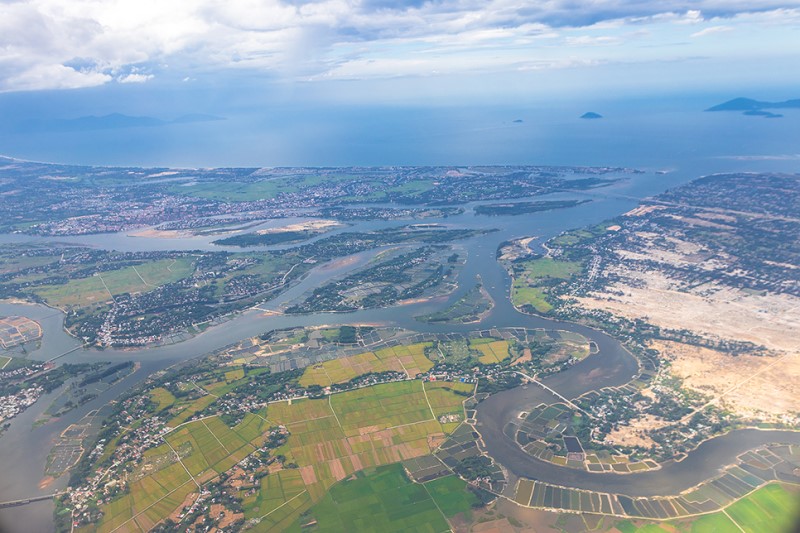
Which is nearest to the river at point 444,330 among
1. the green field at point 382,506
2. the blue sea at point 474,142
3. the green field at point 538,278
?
the green field at point 538,278

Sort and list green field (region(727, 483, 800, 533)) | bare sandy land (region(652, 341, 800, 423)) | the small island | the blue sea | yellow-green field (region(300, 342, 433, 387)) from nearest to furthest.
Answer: green field (region(727, 483, 800, 533))
bare sandy land (region(652, 341, 800, 423))
yellow-green field (region(300, 342, 433, 387))
the blue sea
the small island

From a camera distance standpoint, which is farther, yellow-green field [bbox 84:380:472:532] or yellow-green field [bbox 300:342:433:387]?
yellow-green field [bbox 300:342:433:387]

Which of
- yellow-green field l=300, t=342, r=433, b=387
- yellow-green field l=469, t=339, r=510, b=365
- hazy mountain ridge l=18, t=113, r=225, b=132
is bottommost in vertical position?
yellow-green field l=469, t=339, r=510, b=365

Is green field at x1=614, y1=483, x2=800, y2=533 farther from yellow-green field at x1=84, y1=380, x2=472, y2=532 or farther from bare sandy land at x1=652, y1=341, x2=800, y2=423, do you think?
yellow-green field at x1=84, y1=380, x2=472, y2=532

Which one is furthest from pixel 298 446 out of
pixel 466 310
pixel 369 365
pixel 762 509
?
pixel 762 509

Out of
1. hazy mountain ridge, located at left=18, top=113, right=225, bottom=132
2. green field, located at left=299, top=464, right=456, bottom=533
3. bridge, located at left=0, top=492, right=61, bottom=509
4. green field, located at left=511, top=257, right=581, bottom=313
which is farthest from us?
hazy mountain ridge, located at left=18, top=113, right=225, bottom=132

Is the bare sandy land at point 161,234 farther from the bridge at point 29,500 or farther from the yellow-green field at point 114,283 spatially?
the bridge at point 29,500

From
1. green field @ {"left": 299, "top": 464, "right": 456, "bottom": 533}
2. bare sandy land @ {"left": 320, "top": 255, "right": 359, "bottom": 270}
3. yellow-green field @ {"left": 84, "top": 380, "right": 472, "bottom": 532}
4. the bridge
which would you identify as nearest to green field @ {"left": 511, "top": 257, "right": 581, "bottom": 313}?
yellow-green field @ {"left": 84, "top": 380, "right": 472, "bottom": 532}
